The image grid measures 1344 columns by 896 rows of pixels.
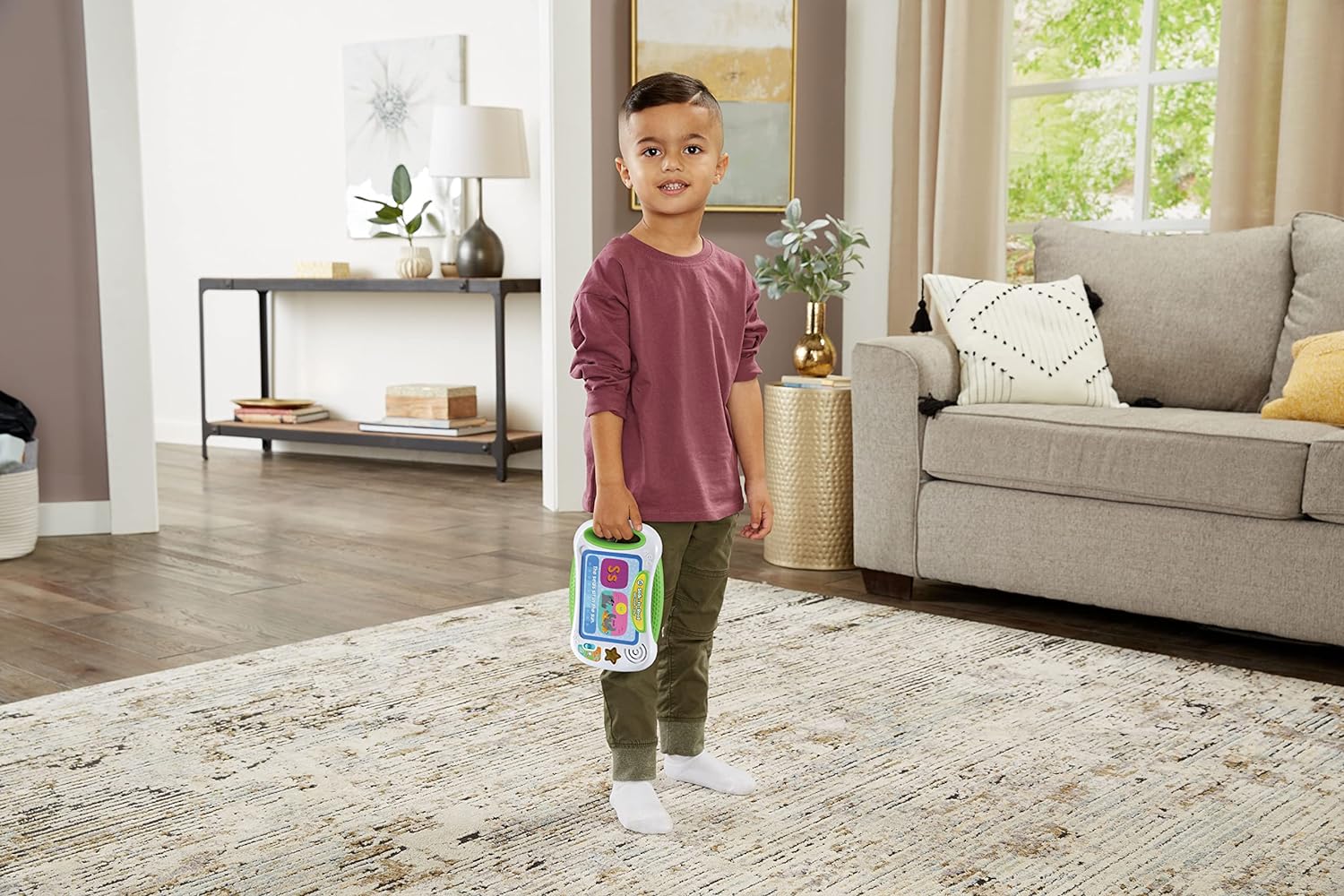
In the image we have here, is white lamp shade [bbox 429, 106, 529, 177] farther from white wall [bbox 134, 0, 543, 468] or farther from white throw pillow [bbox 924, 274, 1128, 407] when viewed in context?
white throw pillow [bbox 924, 274, 1128, 407]

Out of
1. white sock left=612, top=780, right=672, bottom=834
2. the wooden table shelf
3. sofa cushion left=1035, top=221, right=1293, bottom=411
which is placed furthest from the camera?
the wooden table shelf

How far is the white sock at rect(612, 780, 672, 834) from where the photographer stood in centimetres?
165

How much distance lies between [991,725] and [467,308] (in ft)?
12.0

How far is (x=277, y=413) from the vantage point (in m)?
5.49

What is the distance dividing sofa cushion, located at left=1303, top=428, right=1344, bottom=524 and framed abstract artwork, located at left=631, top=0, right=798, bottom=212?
2.26m

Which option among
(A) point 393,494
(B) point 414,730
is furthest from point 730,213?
(B) point 414,730

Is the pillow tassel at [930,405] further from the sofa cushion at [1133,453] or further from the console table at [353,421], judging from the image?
the console table at [353,421]

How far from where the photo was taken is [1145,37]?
3.97 metres

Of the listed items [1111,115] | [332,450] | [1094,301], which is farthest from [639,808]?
[332,450]

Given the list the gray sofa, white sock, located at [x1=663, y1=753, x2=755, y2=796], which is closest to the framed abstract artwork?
the gray sofa

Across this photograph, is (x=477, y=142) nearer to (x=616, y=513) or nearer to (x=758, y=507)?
(x=758, y=507)

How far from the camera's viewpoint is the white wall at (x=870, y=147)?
443cm

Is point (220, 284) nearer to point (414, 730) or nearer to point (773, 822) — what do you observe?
point (414, 730)

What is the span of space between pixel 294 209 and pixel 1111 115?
346cm
